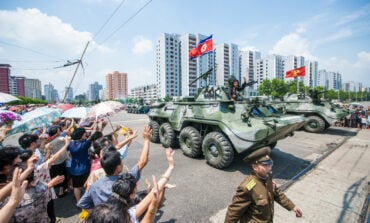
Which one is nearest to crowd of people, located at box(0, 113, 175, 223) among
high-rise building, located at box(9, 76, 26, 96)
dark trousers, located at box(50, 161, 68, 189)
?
dark trousers, located at box(50, 161, 68, 189)

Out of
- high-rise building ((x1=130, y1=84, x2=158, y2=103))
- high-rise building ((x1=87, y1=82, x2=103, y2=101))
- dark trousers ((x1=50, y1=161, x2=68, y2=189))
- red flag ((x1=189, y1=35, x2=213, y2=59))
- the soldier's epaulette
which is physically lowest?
dark trousers ((x1=50, y1=161, x2=68, y2=189))

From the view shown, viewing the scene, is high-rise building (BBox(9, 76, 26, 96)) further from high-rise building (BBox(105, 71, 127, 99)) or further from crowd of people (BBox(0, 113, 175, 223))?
crowd of people (BBox(0, 113, 175, 223))

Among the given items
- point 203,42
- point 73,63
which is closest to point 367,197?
point 203,42

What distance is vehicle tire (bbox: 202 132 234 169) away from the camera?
4.89m

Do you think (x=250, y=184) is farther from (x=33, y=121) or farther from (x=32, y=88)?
(x=32, y=88)

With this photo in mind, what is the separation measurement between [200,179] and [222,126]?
1513 mm

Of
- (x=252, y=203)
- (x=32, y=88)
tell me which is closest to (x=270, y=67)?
(x=252, y=203)

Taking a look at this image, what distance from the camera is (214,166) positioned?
5.30 meters

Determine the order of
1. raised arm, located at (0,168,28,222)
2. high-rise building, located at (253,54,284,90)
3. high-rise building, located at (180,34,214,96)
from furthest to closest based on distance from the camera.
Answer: high-rise building, located at (253,54,284,90) < high-rise building, located at (180,34,214,96) < raised arm, located at (0,168,28,222)

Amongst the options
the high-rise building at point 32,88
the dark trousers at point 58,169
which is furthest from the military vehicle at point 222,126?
the high-rise building at point 32,88

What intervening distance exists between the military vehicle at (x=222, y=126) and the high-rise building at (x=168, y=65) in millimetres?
61432

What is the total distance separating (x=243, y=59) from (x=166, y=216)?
90.3 meters

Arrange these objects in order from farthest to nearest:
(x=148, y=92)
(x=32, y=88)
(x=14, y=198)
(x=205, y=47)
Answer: (x=148, y=92), (x=32, y=88), (x=205, y=47), (x=14, y=198)

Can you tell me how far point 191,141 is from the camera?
596 cm
